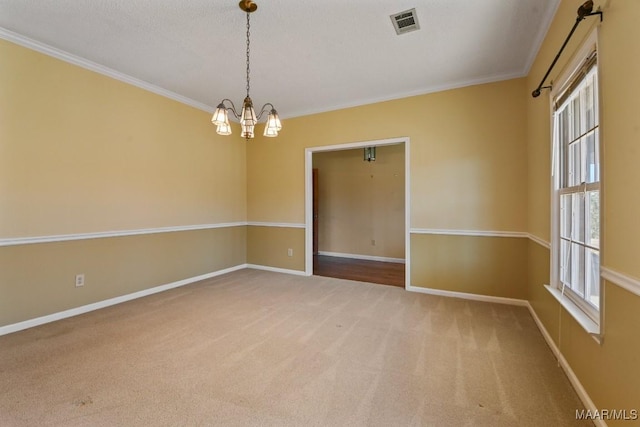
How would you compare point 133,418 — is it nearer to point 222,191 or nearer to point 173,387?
point 173,387

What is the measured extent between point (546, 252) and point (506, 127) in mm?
1597

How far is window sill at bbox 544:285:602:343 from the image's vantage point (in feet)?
4.93

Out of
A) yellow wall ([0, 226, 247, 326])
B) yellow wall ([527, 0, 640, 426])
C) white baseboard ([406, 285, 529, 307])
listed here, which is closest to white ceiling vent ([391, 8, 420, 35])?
yellow wall ([527, 0, 640, 426])

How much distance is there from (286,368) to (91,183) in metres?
2.96

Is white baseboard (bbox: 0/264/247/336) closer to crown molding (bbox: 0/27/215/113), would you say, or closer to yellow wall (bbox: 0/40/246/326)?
yellow wall (bbox: 0/40/246/326)

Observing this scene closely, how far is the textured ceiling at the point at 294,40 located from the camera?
7.14ft

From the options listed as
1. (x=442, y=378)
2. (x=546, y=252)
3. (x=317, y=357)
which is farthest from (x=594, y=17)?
(x=317, y=357)

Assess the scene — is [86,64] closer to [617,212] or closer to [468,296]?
[617,212]

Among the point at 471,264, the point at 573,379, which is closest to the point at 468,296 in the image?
the point at 471,264

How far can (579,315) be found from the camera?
68.1 inches

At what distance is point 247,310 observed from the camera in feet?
10.2

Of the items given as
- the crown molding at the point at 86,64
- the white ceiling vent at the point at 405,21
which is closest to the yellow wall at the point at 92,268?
the crown molding at the point at 86,64

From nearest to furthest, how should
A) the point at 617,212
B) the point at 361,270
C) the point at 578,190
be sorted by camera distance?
the point at 617,212 → the point at 578,190 → the point at 361,270

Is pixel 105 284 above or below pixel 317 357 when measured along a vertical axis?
above
